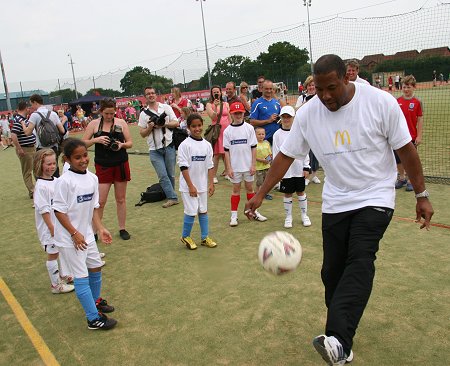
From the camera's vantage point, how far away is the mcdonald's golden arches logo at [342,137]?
9.18 ft

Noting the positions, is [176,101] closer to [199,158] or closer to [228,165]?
[228,165]

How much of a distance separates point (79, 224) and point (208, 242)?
224 cm

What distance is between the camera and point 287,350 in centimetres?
332

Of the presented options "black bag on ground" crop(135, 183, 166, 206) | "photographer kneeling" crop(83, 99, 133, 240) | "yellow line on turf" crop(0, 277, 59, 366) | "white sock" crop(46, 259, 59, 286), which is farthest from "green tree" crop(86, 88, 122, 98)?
"white sock" crop(46, 259, 59, 286)

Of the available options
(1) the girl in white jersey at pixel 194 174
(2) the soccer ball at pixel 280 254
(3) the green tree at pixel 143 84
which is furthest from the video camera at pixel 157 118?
(3) the green tree at pixel 143 84

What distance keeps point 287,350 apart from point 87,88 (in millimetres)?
51110

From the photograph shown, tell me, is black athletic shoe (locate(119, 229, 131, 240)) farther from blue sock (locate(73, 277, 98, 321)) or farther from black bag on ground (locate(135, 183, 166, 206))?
blue sock (locate(73, 277, 98, 321))

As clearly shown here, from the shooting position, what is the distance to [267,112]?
8.23 meters

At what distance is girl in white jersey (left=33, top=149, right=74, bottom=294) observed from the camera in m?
4.72

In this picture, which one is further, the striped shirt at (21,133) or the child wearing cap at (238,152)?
the striped shirt at (21,133)

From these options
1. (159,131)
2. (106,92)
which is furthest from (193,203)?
(106,92)

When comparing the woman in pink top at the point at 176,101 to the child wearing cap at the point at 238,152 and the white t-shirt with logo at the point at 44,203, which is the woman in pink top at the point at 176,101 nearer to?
the child wearing cap at the point at 238,152

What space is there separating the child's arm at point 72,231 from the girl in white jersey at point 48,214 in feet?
3.21

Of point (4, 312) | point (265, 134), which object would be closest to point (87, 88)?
point (265, 134)
